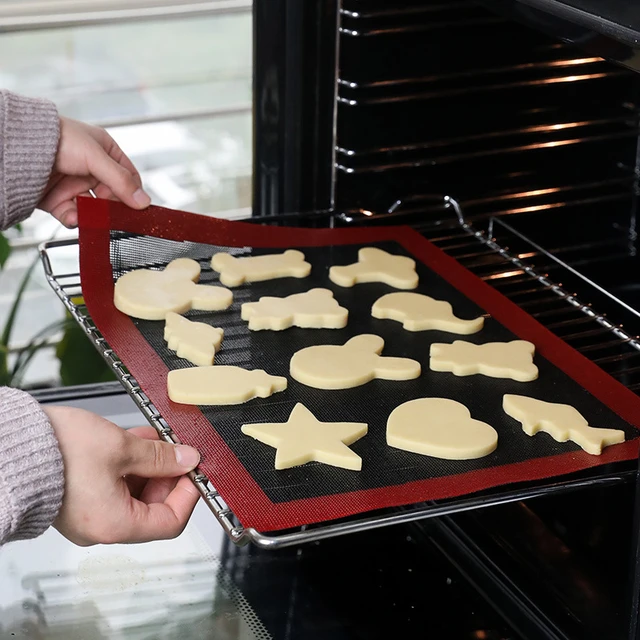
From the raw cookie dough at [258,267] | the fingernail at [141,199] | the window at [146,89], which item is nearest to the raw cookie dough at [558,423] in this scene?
the raw cookie dough at [258,267]

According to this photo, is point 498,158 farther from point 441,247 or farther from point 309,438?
point 309,438

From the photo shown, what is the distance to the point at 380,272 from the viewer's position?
1.23m

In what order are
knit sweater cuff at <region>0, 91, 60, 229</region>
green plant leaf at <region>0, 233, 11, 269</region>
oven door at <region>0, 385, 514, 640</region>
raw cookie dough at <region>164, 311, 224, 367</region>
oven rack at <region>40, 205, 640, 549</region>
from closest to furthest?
oven rack at <region>40, 205, 640, 549</region>, oven door at <region>0, 385, 514, 640</region>, raw cookie dough at <region>164, 311, 224, 367</region>, knit sweater cuff at <region>0, 91, 60, 229</region>, green plant leaf at <region>0, 233, 11, 269</region>

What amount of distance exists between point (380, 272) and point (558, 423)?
380 mm

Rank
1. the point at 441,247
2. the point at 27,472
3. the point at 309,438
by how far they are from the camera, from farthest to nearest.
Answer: the point at 441,247, the point at 309,438, the point at 27,472

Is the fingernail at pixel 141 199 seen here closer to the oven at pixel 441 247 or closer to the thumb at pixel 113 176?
the thumb at pixel 113 176

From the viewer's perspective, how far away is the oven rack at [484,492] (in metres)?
0.71

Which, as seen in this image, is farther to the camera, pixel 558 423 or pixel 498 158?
pixel 498 158

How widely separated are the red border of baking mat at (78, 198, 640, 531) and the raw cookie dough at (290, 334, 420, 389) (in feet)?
0.42

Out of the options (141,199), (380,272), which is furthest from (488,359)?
(141,199)

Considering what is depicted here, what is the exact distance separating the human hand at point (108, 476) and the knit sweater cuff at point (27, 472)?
0.01 meters

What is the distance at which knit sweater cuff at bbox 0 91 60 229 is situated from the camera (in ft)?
3.78

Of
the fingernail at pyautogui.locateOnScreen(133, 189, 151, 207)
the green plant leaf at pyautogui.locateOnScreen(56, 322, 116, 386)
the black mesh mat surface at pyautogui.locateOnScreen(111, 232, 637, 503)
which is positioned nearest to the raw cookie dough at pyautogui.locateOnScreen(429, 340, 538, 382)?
the black mesh mat surface at pyautogui.locateOnScreen(111, 232, 637, 503)

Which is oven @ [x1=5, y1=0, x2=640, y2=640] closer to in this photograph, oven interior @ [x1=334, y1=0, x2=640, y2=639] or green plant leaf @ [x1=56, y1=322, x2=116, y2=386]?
oven interior @ [x1=334, y1=0, x2=640, y2=639]
